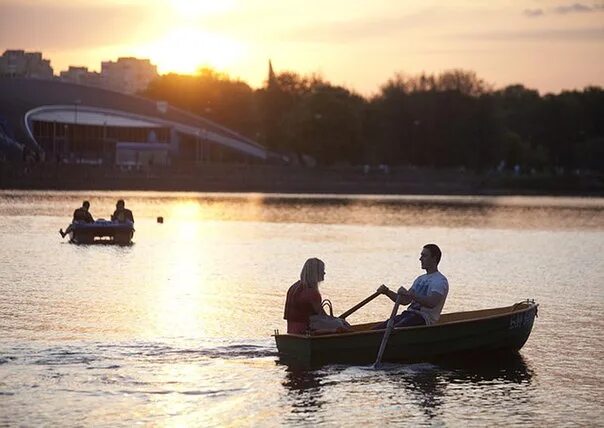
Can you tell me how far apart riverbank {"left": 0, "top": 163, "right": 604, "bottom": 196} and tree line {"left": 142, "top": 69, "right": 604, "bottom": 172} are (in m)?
3.36

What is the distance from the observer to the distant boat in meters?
57.2

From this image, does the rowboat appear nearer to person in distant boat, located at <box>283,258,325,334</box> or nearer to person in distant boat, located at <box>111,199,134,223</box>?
person in distant boat, located at <box>283,258,325,334</box>

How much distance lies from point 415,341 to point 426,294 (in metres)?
1.00

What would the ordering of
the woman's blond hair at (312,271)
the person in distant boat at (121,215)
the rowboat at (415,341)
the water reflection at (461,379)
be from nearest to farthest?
the water reflection at (461,379), the woman's blond hair at (312,271), the rowboat at (415,341), the person in distant boat at (121,215)

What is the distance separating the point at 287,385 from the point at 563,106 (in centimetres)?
17172

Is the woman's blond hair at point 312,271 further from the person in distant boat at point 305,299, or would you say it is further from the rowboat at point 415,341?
the rowboat at point 415,341

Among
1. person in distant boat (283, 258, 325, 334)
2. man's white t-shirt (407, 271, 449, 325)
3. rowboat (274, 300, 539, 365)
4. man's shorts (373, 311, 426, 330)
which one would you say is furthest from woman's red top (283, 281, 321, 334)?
man's white t-shirt (407, 271, 449, 325)

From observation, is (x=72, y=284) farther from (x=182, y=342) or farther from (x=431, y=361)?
(x=431, y=361)

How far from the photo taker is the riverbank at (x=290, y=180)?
13900 cm

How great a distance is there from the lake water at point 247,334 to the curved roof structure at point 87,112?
3917 inches

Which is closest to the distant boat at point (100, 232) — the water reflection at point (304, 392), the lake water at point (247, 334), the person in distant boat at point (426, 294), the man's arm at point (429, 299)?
the lake water at point (247, 334)

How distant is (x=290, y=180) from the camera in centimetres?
16112

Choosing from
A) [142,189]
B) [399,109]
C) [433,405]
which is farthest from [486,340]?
[399,109]

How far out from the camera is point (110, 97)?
607 feet
